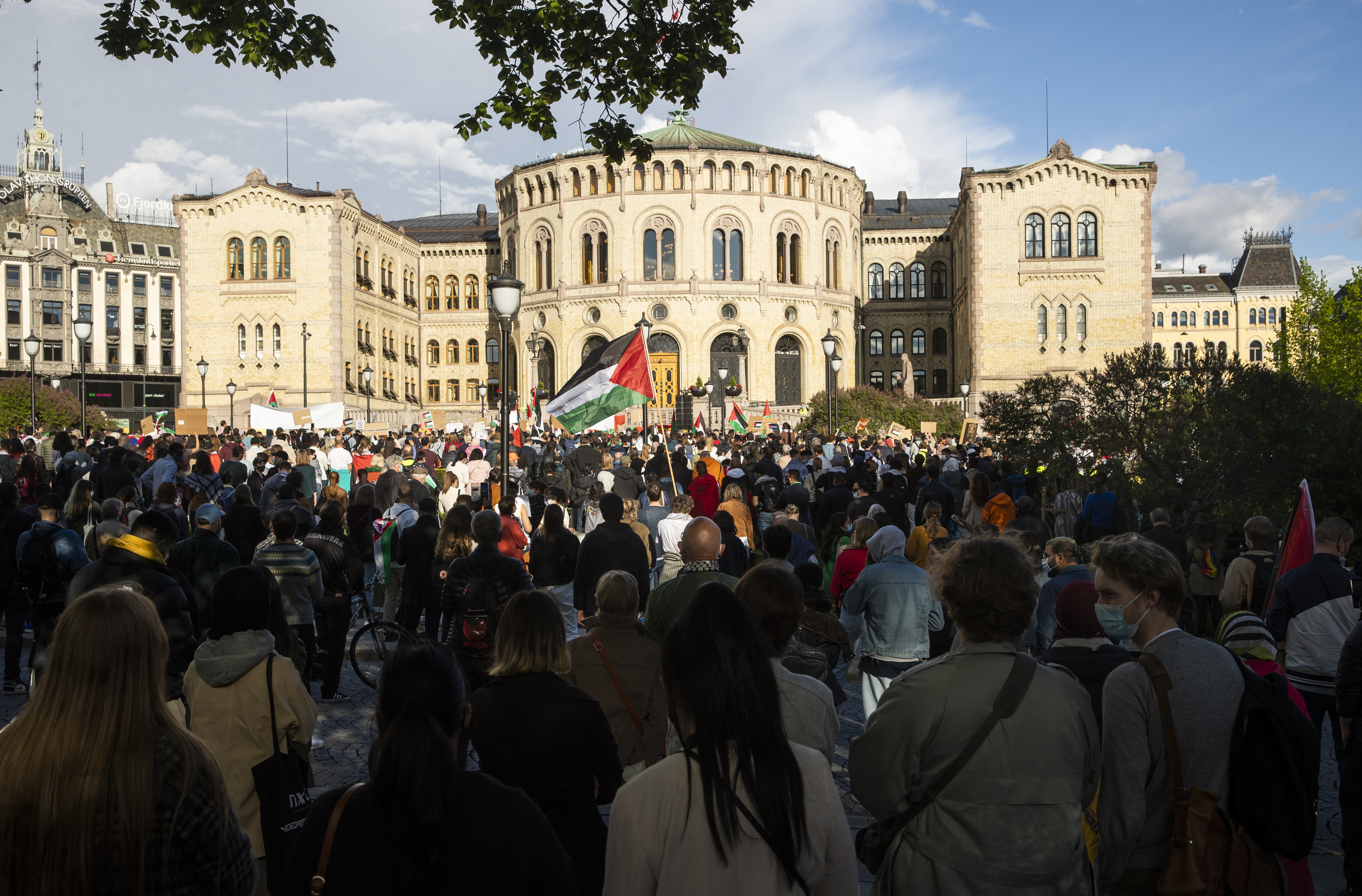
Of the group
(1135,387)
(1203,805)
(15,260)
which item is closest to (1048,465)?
(1135,387)

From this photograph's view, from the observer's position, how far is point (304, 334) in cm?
4841

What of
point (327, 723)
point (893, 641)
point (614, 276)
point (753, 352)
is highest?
point (614, 276)

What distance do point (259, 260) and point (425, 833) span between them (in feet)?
189

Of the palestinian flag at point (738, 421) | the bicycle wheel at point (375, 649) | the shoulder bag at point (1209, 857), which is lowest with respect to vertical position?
the bicycle wheel at point (375, 649)

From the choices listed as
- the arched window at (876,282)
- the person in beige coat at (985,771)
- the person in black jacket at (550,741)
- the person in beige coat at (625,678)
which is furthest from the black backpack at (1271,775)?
the arched window at (876,282)

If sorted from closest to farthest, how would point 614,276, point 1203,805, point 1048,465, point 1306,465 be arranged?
point 1203,805, point 1306,465, point 1048,465, point 614,276

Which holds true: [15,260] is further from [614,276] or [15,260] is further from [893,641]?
[893,641]

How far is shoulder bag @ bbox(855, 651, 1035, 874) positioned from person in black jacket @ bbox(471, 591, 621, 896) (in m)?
0.96

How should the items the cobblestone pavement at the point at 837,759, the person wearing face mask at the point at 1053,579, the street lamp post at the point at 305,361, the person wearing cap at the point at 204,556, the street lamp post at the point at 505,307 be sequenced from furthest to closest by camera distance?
the street lamp post at the point at 305,361
the street lamp post at the point at 505,307
the person wearing cap at the point at 204,556
the person wearing face mask at the point at 1053,579
the cobblestone pavement at the point at 837,759

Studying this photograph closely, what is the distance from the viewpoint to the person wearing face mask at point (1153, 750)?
328 centimetres

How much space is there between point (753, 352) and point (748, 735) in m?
52.6

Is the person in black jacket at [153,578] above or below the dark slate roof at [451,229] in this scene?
below

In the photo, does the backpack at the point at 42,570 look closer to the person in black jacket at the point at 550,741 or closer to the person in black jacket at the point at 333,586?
the person in black jacket at the point at 333,586

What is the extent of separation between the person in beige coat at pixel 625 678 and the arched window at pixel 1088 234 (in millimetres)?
51713
